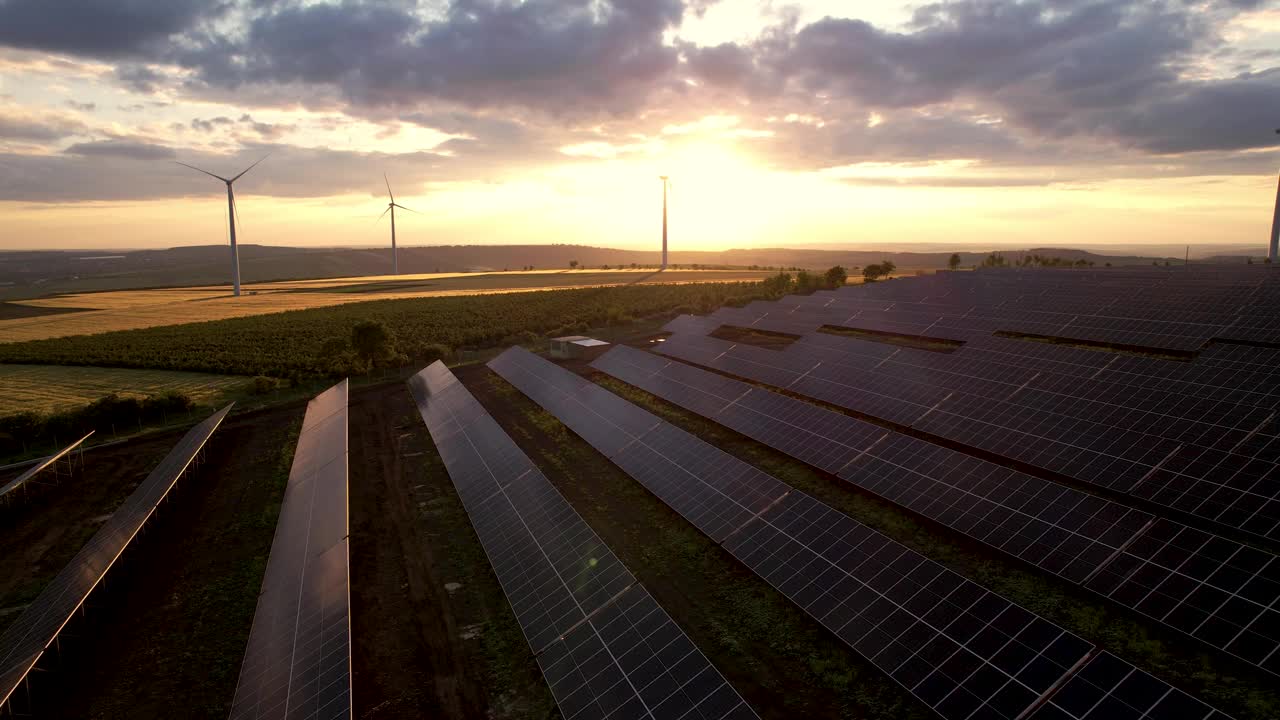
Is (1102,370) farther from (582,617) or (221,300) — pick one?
(221,300)

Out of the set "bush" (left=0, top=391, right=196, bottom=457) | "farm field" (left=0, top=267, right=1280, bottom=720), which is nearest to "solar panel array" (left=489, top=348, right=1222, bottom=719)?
"farm field" (left=0, top=267, right=1280, bottom=720)

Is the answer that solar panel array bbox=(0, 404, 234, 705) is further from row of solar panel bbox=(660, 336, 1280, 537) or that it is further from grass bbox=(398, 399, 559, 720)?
row of solar panel bbox=(660, 336, 1280, 537)

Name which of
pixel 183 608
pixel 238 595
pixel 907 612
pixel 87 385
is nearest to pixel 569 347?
pixel 87 385

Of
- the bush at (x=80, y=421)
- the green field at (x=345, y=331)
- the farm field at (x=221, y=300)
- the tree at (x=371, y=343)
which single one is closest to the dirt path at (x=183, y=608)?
the bush at (x=80, y=421)

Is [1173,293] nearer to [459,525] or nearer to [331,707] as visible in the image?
[459,525]

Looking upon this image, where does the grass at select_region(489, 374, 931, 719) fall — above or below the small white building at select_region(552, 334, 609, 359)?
below

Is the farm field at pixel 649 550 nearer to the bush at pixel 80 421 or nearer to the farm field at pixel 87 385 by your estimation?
the bush at pixel 80 421
